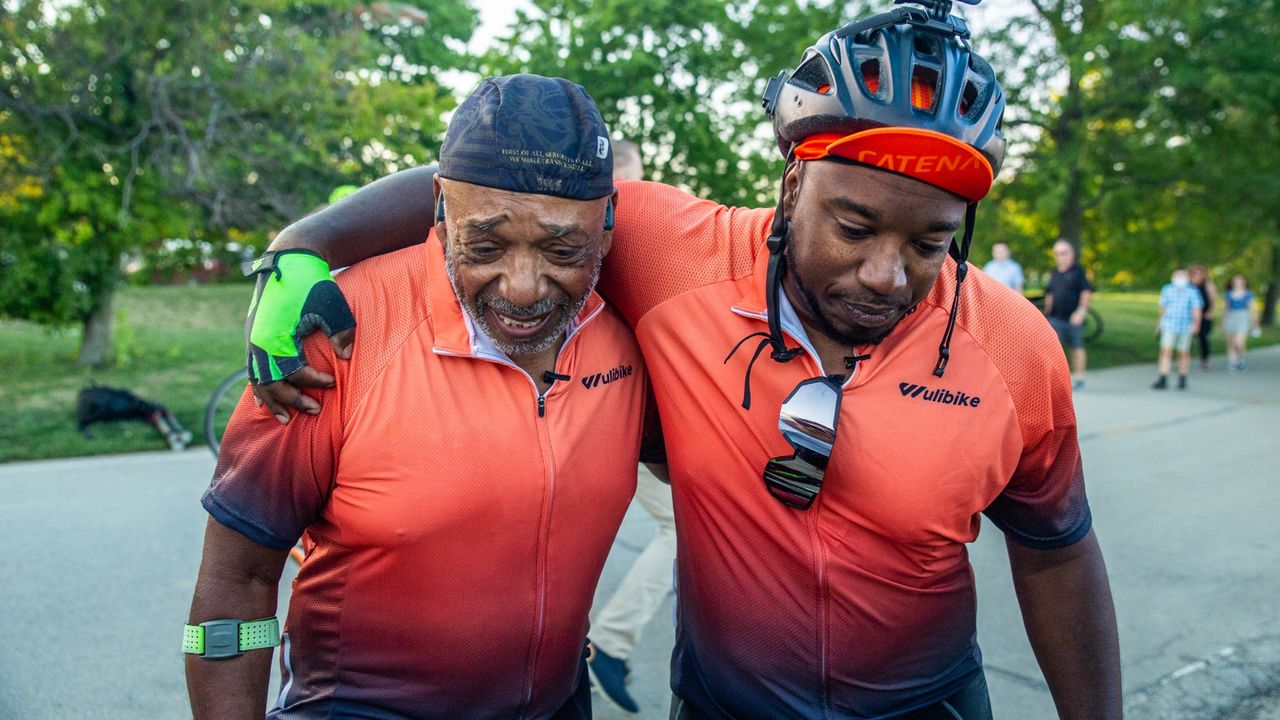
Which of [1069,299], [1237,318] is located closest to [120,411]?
[1069,299]

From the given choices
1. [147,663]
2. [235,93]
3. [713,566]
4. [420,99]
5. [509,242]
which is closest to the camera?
[509,242]

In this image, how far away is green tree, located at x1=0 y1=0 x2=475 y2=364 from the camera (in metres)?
11.0

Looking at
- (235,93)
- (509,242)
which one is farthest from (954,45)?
(235,93)

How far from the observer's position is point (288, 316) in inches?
76.5

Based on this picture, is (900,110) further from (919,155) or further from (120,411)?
(120,411)

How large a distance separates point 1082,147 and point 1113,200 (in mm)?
2907

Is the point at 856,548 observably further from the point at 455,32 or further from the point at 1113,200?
the point at 455,32

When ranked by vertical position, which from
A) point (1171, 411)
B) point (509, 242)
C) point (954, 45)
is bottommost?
point (1171, 411)

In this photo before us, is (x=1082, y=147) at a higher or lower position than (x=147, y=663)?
higher

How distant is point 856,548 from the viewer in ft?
6.77


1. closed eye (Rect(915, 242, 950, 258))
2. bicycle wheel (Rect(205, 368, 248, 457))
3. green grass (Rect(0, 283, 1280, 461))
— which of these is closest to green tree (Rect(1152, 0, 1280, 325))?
green grass (Rect(0, 283, 1280, 461))

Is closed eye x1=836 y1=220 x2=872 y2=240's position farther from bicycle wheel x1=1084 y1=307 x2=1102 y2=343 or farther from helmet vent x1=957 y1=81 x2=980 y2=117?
bicycle wheel x1=1084 y1=307 x2=1102 y2=343

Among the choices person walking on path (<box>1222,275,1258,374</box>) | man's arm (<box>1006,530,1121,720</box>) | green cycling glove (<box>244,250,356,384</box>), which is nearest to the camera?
green cycling glove (<box>244,250,356,384</box>)

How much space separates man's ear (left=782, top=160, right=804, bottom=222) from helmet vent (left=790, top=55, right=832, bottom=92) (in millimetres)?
154
